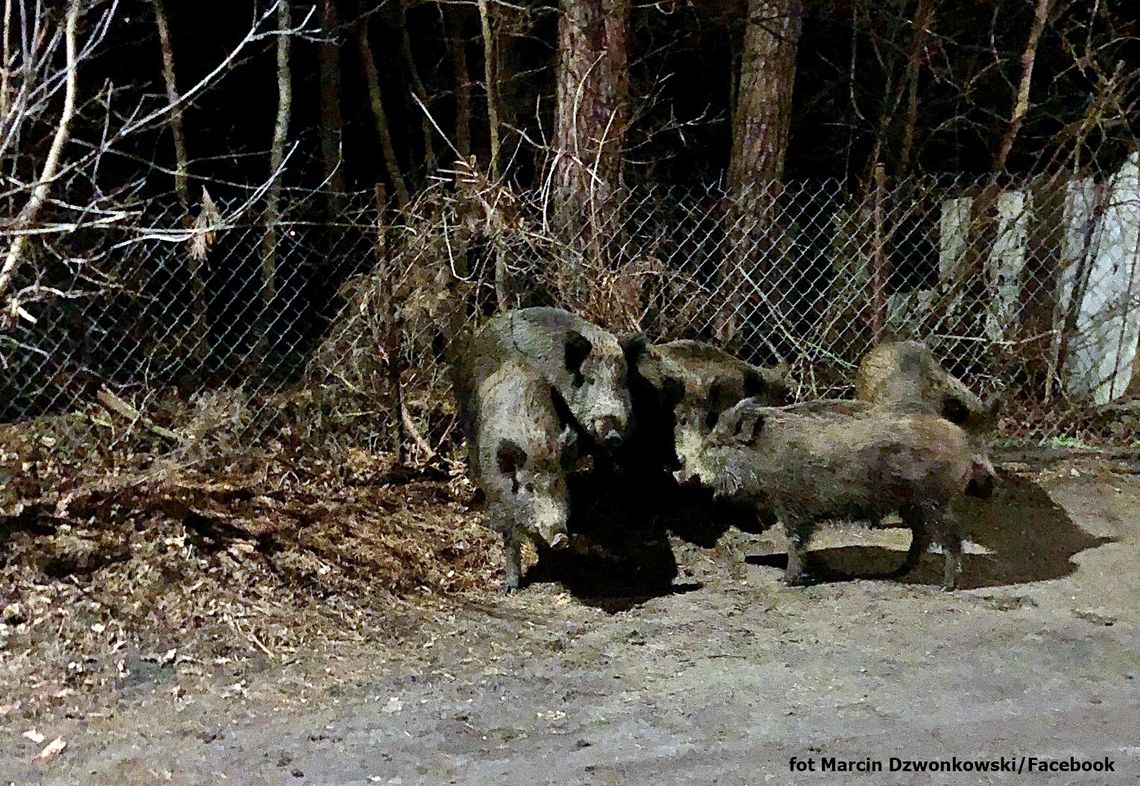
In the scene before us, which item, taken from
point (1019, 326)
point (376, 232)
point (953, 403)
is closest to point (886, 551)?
point (953, 403)

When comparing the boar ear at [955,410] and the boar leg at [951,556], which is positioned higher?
the boar ear at [955,410]

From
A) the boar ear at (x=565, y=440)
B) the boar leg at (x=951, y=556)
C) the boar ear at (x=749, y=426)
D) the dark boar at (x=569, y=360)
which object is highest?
the dark boar at (x=569, y=360)

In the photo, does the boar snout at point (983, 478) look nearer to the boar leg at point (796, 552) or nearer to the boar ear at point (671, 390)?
the boar leg at point (796, 552)

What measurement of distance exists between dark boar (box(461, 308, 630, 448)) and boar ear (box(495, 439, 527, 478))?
44cm

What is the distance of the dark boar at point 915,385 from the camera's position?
18.0ft

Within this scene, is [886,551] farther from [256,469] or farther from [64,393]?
[64,393]

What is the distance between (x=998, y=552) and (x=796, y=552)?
118 cm

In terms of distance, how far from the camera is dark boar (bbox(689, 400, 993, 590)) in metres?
4.57

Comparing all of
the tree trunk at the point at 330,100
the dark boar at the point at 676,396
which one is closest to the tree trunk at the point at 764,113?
the dark boar at the point at 676,396

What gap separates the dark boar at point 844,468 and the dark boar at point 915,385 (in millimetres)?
624

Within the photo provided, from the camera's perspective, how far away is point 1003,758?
3129 millimetres

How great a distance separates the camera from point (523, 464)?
15.5 ft

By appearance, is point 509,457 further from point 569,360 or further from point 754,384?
point 754,384

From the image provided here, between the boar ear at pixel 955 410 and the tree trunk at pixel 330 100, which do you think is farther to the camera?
the tree trunk at pixel 330 100
